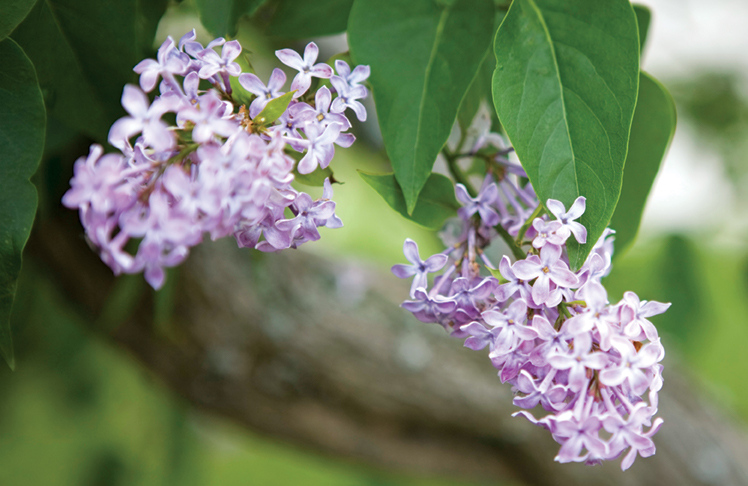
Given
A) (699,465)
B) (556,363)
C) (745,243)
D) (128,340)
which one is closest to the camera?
(556,363)

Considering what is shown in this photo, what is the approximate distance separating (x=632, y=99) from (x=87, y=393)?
1.81 m

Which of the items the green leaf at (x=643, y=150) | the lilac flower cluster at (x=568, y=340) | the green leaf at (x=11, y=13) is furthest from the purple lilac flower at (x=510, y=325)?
the green leaf at (x=11, y=13)

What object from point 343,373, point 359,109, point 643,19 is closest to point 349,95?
point 359,109

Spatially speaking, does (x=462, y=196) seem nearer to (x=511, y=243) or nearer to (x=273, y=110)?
(x=511, y=243)

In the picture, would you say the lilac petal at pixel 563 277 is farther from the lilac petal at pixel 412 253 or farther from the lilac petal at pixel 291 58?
the lilac petal at pixel 291 58

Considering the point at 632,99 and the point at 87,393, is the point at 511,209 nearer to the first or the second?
the point at 632,99

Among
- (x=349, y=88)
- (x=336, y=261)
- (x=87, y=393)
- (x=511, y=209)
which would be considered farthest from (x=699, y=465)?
(x=87, y=393)

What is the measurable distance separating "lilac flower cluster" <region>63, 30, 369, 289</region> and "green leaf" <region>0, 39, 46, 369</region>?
12 centimetres

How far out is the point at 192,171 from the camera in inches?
12.3

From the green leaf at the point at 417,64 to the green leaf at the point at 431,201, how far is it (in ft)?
0.05

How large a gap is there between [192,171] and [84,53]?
0.29 meters

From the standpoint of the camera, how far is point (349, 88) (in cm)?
40

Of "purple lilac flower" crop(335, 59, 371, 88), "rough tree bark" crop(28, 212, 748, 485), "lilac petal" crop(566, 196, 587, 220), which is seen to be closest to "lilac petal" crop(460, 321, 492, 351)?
"lilac petal" crop(566, 196, 587, 220)

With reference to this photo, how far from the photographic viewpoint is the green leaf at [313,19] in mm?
553
